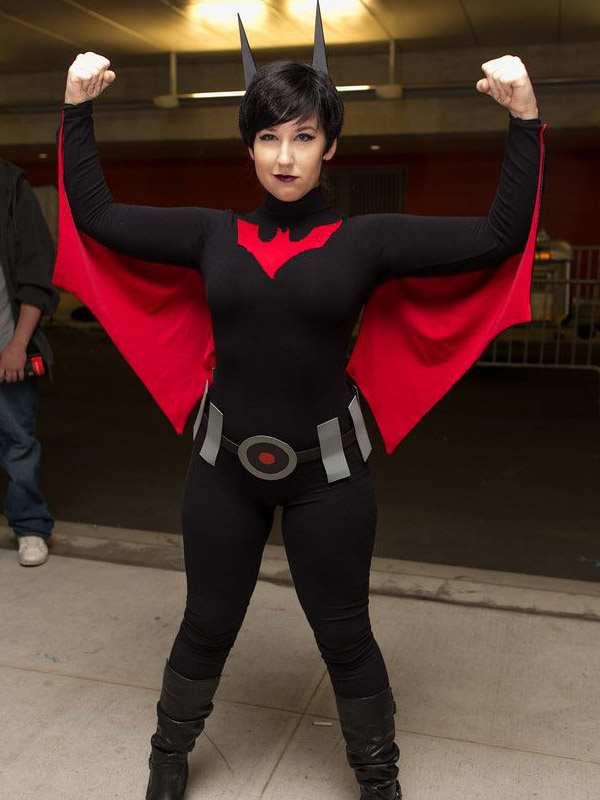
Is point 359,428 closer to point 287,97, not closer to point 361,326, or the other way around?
point 361,326

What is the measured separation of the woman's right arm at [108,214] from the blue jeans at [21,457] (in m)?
1.48

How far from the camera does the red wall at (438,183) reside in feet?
41.3

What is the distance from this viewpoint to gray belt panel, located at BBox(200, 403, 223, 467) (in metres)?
1.78

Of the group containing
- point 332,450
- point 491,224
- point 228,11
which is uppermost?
point 228,11

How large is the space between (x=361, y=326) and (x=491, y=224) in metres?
0.41

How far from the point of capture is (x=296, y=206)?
1705mm

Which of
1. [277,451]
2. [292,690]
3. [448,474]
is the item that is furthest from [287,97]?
[448,474]

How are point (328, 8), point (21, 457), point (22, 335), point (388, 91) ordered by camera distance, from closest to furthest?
point (22, 335) < point (21, 457) < point (328, 8) < point (388, 91)

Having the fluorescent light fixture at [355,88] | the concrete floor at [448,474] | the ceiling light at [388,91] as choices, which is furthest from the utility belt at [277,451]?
the ceiling light at [388,91]

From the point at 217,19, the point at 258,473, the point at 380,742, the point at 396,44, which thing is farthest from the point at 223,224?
the point at 396,44

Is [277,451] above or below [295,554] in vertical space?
above

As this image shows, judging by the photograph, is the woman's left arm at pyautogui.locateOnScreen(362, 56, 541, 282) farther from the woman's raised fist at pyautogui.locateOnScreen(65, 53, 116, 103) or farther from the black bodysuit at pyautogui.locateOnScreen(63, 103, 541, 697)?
the woman's raised fist at pyautogui.locateOnScreen(65, 53, 116, 103)

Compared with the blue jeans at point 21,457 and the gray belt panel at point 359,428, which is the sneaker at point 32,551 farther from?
the gray belt panel at point 359,428

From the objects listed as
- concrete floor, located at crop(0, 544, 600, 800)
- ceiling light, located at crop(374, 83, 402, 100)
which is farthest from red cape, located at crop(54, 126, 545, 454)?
ceiling light, located at crop(374, 83, 402, 100)
